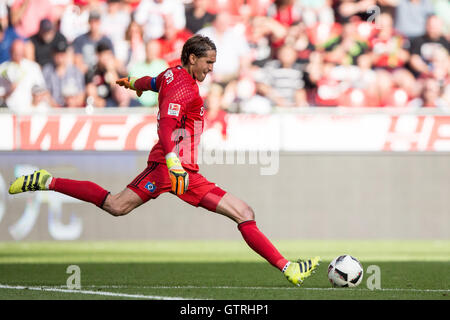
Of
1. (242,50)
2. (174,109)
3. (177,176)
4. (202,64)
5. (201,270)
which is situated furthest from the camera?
(242,50)

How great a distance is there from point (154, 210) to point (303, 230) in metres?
2.16

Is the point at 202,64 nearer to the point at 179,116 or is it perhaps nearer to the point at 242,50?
the point at 179,116

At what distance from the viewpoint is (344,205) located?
1327cm

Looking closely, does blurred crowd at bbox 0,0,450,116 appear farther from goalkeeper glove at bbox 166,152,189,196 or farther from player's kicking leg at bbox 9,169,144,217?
goalkeeper glove at bbox 166,152,189,196

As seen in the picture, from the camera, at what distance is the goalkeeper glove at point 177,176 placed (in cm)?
718

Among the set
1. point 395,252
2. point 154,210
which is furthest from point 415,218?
point 154,210

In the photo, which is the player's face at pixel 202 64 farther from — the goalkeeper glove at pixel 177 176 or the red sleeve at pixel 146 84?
the goalkeeper glove at pixel 177 176

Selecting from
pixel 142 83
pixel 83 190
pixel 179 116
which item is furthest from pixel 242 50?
pixel 179 116

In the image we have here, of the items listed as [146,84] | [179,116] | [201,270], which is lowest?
[201,270]

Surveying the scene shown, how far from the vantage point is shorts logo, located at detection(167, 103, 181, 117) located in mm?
7434

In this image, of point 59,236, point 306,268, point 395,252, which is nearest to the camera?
point 306,268

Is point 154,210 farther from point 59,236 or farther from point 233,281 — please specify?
point 233,281

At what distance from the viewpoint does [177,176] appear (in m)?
7.18

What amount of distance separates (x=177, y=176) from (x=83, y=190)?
1196mm
